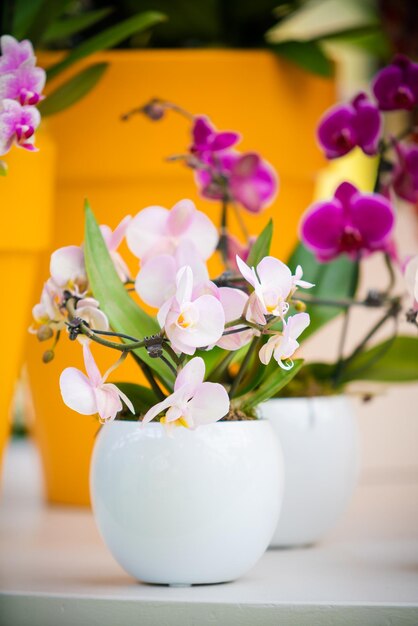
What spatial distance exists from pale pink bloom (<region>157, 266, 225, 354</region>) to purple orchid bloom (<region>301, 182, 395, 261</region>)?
0.19 meters

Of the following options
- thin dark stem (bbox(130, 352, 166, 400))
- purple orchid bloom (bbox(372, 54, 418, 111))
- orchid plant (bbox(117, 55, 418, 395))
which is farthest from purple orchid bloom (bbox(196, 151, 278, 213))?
thin dark stem (bbox(130, 352, 166, 400))

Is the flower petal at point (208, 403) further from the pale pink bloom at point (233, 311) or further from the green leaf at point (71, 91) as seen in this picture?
the green leaf at point (71, 91)

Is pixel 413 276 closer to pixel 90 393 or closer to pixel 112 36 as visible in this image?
pixel 90 393

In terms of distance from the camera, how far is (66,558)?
2.00 ft

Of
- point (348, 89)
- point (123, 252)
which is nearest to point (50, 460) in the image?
point (123, 252)

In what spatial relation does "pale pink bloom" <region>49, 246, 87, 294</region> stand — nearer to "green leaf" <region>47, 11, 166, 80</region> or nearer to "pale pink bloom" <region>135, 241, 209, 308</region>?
"pale pink bloom" <region>135, 241, 209, 308</region>

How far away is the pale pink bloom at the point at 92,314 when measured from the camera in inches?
19.4

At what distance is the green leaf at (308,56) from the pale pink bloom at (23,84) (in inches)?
12.7

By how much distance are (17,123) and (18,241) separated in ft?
0.54

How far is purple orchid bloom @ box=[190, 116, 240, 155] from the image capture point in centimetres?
64

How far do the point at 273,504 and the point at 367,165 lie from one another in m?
0.93

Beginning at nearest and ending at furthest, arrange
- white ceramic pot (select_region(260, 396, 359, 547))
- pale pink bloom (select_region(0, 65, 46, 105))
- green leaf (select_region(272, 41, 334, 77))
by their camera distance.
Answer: pale pink bloom (select_region(0, 65, 46, 105)) → white ceramic pot (select_region(260, 396, 359, 547)) → green leaf (select_region(272, 41, 334, 77))

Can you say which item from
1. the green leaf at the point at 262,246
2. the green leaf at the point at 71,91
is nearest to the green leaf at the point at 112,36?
the green leaf at the point at 71,91

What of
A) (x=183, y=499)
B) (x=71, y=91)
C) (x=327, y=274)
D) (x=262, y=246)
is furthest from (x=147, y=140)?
(x=183, y=499)
